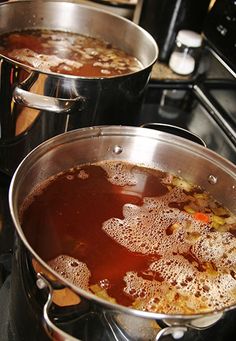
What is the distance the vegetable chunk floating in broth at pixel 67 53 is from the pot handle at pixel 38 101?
1.02 feet

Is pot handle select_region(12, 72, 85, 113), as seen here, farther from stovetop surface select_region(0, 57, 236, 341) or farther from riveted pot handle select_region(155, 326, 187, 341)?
riveted pot handle select_region(155, 326, 187, 341)

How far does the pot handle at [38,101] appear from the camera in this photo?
1221 mm

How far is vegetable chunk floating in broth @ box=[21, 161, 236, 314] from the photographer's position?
3.20ft

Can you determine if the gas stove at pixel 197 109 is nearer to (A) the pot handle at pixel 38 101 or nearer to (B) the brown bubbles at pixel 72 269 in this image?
(B) the brown bubbles at pixel 72 269

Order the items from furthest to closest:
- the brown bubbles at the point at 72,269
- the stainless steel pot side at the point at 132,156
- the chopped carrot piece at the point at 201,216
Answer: the chopped carrot piece at the point at 201,216, the stainless steel pot side at the point at 132,156, the brown bubbles at the point at 72,269

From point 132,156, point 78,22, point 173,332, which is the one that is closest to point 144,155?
point 132,156

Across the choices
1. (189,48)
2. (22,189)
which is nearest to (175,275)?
(22,189)

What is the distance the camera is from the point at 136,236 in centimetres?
109

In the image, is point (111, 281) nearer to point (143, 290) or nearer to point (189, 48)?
point (143, 290)

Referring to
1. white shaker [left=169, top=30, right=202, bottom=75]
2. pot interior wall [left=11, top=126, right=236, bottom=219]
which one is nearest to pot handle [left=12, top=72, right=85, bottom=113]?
pot interior wall [left=11, top=126, right=236, bottom=219]

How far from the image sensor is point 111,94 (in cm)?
132

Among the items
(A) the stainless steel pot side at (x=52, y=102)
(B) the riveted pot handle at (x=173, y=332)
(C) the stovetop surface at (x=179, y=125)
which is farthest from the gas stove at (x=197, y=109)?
(B) the riveted pot handle at (x=173, y=332)

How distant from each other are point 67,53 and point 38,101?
551 millimetres

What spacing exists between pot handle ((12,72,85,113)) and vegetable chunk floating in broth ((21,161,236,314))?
16 cm
